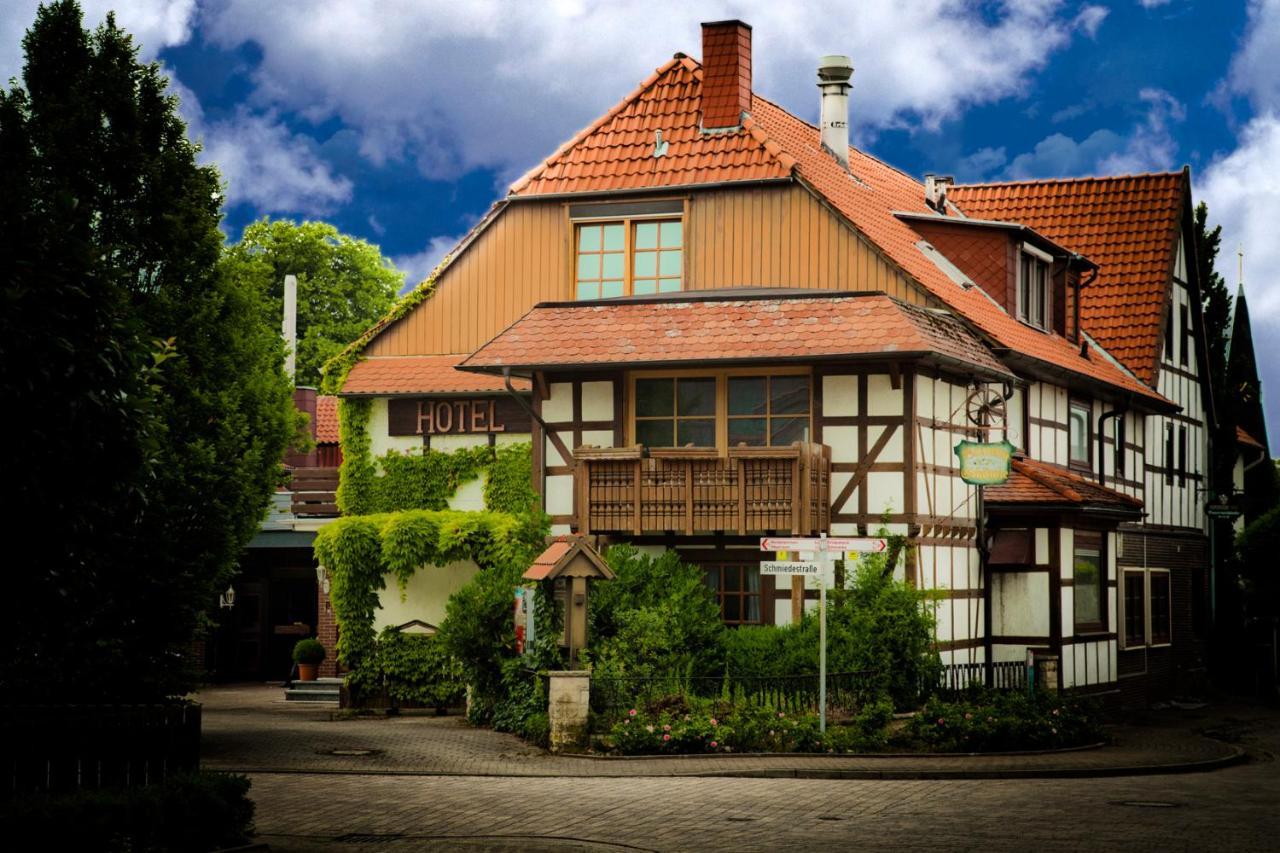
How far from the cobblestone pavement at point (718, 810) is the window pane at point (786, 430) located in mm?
6438

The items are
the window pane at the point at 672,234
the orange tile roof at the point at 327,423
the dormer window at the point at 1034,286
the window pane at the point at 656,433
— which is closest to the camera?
the window pane at the point at 656,433

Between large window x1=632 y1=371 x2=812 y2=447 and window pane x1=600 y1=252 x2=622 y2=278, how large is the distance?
2457 millimetres

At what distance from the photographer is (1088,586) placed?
3116 centimetres

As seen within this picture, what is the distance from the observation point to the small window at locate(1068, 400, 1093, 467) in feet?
108

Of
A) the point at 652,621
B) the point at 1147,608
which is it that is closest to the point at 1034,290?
the point at 1147,608

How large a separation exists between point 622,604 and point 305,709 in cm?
870

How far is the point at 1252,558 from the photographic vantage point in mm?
39750

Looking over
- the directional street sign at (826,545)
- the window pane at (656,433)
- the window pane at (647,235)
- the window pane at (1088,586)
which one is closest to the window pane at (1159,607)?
the window pane at (1088,586)

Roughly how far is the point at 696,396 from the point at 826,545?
6.07 m

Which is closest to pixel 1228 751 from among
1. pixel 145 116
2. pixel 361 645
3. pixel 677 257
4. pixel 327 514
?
pixel 677 257

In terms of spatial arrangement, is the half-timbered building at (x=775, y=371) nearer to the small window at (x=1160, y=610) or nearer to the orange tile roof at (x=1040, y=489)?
the orange tile roof at (x=1040, y=489)

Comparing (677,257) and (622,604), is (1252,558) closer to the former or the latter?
(677,257)

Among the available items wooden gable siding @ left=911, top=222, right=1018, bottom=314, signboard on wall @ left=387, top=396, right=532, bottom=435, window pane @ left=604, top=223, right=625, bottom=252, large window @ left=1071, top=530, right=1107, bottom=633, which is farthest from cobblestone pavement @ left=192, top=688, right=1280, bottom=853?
wooden gable siding @ left=911, top=222, right=1018, bottom=314

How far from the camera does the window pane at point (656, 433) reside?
27750mm
